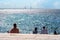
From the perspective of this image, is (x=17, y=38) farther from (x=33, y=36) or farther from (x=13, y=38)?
(x=33, y=36)

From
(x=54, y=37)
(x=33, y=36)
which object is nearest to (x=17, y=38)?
(x=33, y=36)

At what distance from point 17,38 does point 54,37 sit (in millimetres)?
494

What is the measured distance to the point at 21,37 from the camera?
302cm

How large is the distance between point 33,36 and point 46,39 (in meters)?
0.22

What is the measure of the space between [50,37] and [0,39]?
65cm

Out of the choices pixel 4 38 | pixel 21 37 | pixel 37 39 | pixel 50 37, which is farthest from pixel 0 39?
pixel 50 37

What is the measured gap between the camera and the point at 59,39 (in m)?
2.94

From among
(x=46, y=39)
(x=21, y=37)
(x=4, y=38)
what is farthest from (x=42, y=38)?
(x=4, y=38)

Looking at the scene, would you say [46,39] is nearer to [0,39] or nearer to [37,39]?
[37,39]

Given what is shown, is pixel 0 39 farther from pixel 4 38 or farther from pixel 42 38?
pixel 42 38

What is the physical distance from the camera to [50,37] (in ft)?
10.0

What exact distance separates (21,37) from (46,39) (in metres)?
0.33

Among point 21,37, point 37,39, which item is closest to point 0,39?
point 21,37

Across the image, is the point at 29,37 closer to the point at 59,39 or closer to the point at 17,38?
the point at 17,38
